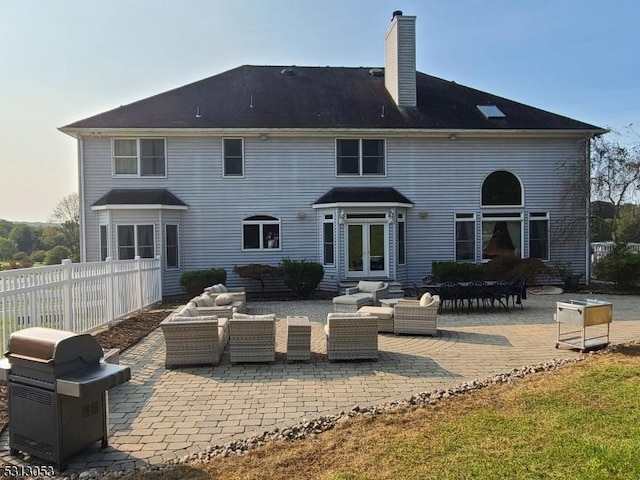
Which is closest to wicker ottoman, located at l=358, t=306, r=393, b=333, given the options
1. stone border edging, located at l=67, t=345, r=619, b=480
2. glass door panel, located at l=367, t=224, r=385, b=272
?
stone border edging, located at l=67, t=345, r=619, b=480

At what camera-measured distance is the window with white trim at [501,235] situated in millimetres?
18188

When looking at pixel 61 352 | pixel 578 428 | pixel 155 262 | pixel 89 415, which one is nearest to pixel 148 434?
pixel 89 415

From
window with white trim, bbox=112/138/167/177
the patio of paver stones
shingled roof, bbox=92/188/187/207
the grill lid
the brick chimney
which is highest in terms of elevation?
the brick chimney

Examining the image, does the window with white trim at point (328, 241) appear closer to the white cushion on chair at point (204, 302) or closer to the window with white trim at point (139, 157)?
the window with white trim at point (139, 157)

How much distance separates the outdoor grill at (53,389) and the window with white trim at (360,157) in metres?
14.4

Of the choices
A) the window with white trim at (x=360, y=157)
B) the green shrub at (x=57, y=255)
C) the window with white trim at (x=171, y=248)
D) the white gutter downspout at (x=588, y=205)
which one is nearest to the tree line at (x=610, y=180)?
the white gutter downspout at (x=588, y=205)

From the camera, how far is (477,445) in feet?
13.4

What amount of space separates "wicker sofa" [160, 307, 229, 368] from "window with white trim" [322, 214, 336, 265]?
1004 centimetres

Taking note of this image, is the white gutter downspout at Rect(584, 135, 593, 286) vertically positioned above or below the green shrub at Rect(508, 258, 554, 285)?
above

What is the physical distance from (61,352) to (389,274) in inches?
545

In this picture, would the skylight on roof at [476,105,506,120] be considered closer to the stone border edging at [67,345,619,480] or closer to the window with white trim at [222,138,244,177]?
the window with white trim at [222,138,244,177]

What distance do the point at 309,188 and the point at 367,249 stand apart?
320cm

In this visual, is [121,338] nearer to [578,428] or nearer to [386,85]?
[578,428]

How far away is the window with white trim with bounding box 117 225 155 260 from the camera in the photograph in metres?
16.1
